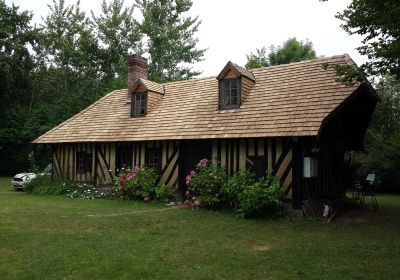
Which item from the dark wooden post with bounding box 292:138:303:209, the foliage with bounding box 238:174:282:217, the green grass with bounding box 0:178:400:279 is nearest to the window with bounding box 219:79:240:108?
the dark wooden post with bounding box 292:138:303:209

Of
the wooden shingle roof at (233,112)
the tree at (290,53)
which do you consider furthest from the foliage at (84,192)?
the tree at (290,53)

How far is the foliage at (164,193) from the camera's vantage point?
15248mm

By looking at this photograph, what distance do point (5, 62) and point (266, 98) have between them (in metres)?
25.1

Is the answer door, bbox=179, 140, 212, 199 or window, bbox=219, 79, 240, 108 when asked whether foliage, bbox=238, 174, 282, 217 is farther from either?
window, bbox=219, 79, 240, 108

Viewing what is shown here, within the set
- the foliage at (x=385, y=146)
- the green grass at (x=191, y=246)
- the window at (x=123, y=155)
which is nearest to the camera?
the green grass at (x=191, y=246)

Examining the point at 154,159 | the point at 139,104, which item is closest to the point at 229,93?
the point at 154,159

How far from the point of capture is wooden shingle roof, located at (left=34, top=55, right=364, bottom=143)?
41.7 ft

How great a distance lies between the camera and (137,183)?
15766 millimetres

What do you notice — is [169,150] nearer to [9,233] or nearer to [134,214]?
[134,214]

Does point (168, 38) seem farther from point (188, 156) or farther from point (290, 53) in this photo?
point (188, 156)

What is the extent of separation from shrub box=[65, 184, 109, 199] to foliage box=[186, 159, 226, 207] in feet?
16.8

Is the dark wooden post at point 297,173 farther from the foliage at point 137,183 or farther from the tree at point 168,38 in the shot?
the tree at point 168,38

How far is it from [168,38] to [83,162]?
1900cm

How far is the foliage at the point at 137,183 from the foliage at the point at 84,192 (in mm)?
1138
